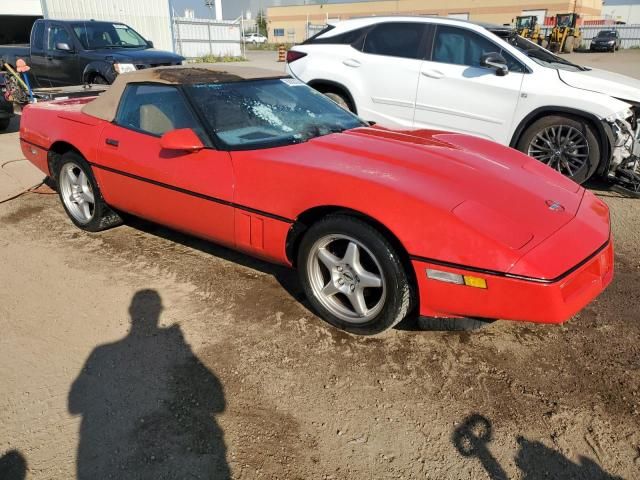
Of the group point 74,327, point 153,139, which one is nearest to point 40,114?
point 153,139

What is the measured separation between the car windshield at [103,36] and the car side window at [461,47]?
705cm

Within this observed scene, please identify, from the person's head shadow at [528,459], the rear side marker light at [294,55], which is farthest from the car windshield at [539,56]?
the person's head shadow at [528,459]

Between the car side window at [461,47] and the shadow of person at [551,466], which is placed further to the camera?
the car side window at [461,47]

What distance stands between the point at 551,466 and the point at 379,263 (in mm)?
1159

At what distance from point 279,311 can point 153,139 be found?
5.01ft

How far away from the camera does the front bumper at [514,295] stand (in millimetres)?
2293

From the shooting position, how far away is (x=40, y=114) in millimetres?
4582

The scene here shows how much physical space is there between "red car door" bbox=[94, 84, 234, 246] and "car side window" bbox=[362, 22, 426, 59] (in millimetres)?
3532

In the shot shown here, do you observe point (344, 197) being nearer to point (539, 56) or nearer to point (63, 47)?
point (539, 56)

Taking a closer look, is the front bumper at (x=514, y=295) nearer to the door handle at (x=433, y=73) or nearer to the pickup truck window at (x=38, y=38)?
the door handle at (x=433, y=73)

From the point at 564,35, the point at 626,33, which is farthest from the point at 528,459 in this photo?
the point at 626,33

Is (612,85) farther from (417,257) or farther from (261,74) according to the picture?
(417,257)

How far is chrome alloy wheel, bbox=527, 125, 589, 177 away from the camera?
530 cm

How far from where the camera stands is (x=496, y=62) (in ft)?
18.2
